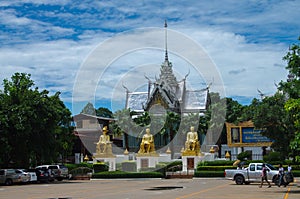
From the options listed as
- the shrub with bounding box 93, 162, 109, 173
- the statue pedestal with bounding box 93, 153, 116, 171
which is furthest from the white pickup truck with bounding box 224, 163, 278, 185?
the statue pedestal with bounding box 93, 153, 116, 171

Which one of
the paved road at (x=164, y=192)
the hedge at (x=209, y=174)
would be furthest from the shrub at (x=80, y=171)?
the paved road at (x=164, y=192)

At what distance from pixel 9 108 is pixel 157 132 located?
97.4 ft

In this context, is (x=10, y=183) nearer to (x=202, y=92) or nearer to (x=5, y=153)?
(x=5, y=153)

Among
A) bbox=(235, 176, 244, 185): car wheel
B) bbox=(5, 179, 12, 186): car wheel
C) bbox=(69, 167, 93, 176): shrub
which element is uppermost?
bbox=(69, 167, 93, 176): shrub

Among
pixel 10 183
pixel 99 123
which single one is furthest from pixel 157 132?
pixel 10 183

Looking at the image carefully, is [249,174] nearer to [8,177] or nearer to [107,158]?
[8,177]

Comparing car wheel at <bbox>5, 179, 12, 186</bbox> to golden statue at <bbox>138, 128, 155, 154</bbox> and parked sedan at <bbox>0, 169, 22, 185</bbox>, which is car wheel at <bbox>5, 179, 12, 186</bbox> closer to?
parked sedan at <bbox>0, 169, 22, 185</bbox>

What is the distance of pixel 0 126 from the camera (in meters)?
39.2

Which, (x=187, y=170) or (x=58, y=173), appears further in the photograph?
(x=187, y=170)

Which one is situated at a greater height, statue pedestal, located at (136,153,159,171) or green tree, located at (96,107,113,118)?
green tree, located at (96,107,113,118)

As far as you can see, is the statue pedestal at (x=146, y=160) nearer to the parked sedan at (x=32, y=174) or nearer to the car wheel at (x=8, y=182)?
the parked sedan at (x=32, y=174)

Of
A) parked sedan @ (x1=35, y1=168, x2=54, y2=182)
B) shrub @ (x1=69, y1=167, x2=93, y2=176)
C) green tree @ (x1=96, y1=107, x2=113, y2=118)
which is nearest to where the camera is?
parked sedan @ (x1=35, y1=168, x2=54, y2=182)

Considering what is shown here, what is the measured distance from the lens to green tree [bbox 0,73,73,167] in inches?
1553

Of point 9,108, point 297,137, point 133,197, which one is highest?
point 9,108
